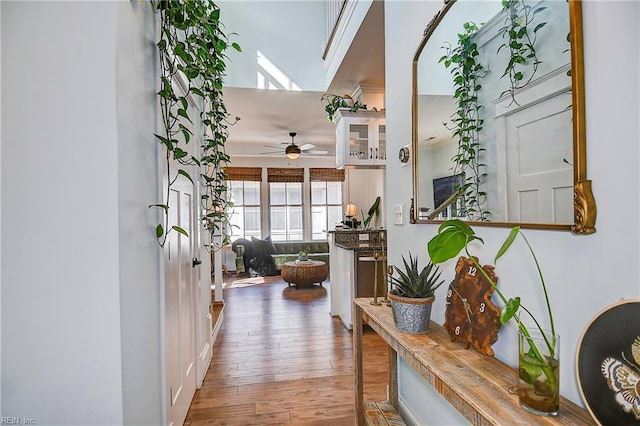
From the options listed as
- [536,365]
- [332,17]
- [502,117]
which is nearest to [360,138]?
[332,17]

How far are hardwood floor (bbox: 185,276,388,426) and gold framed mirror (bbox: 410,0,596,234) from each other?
4.80ft

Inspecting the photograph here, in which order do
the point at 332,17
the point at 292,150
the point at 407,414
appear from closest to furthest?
the point at 407,414
the point at 332,17
the point at 292,150

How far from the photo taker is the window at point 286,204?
8211 mm

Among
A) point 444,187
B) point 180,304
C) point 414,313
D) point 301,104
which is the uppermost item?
point 301,104

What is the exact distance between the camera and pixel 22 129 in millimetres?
1136

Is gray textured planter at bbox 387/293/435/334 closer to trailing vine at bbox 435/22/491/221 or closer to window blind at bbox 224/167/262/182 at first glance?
trailing vine at bbox 435/22/491/221

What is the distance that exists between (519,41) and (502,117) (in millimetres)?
241

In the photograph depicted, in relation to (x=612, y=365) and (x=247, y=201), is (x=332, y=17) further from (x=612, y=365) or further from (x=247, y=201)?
(x=247, y=201)

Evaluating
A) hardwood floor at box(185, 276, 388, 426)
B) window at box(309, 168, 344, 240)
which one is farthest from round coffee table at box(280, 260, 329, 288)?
window at box(309, 168, 344, 240)

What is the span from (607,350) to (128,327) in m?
1.47

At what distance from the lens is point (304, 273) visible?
577cm

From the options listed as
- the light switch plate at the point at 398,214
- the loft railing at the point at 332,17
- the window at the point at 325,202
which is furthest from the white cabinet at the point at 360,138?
the window at the point at 325,202

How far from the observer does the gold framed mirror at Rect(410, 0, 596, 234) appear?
90cm

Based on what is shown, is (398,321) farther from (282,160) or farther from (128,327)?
Result: (282,160)
